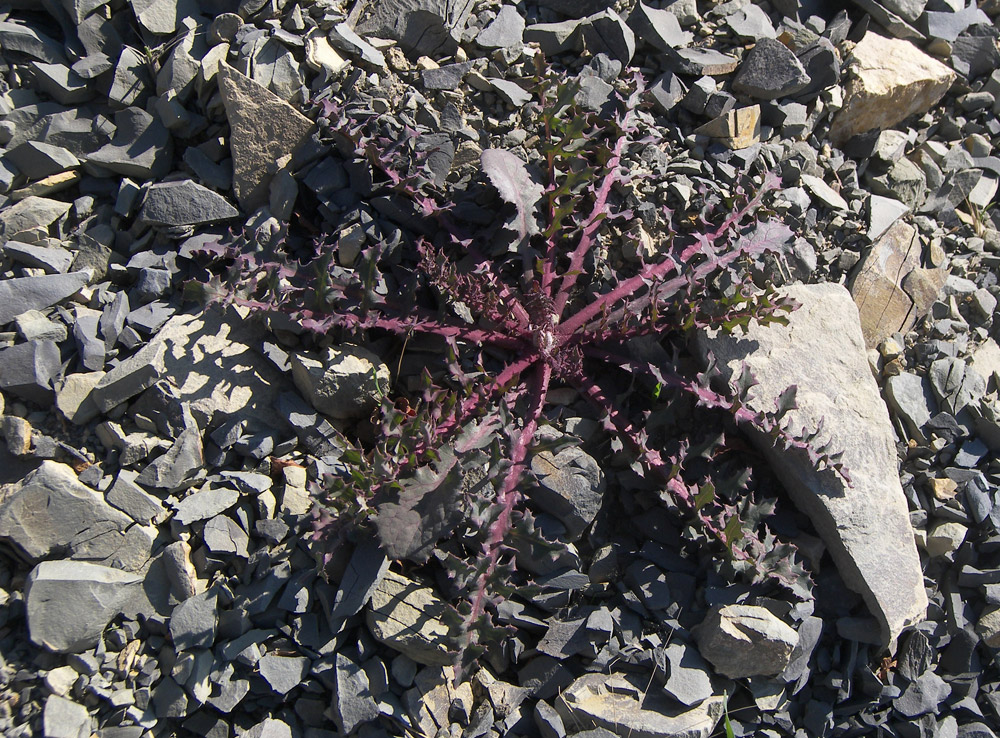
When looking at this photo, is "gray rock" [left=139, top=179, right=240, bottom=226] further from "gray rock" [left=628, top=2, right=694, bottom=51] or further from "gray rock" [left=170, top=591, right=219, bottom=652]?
"gray rock" [left=628, top=2, right=694, bottom=51]

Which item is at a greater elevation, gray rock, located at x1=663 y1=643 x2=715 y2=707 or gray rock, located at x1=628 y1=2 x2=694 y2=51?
gray rock, located at x1=628 y1=2 x2=694 y2=51

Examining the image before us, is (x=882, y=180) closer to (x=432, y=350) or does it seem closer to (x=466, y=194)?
(x=466, y=194)

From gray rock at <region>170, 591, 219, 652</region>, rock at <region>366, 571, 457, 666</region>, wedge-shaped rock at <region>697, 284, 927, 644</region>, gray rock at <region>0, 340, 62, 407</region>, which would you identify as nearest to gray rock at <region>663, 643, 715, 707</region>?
wedge-shaped rock at <region>697, 284, 927, 644</region>

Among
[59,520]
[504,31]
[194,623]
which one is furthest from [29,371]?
[504,31]

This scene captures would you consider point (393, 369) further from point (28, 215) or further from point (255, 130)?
point (28, 215)

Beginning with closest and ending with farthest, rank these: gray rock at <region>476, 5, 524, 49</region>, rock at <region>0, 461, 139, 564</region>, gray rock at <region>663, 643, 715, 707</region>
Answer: rock at <region>0, 461, 139, 564</region> → gray rock at <region>663, 643, 715, 707</region> → gray rock at <region>476, 5, 524, 49</region>

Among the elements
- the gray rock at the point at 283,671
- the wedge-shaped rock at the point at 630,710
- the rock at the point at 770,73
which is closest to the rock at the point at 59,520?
the gray rock at the point at 283,671

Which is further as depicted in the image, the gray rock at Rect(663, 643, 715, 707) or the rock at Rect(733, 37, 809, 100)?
the rock at Rect(733, 37, 809, 100)
